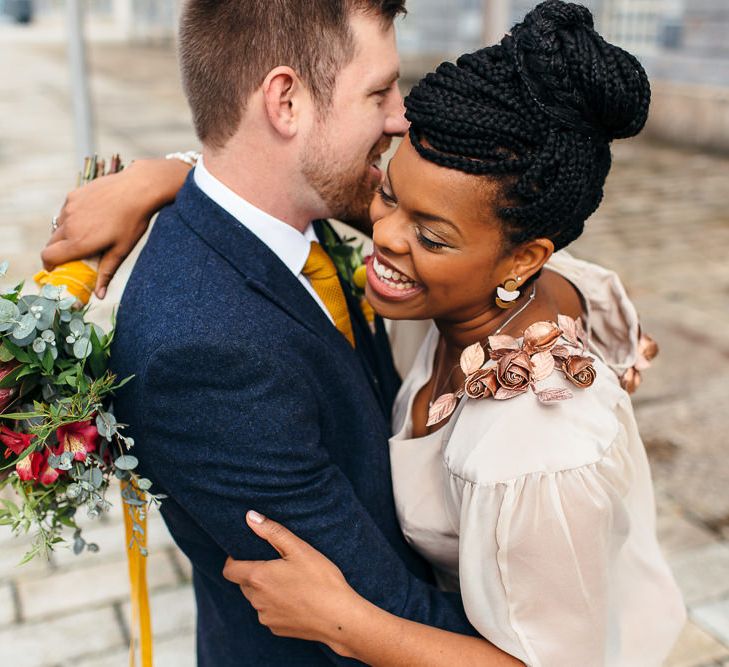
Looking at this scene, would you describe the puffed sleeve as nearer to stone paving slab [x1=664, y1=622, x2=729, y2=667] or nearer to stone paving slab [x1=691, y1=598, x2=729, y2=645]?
stone paving slab [x1=664, y1=622, x2=729, y2=667]

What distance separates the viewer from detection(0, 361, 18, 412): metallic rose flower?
1.58 m

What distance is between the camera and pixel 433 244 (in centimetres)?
164

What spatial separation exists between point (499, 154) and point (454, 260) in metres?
0.21

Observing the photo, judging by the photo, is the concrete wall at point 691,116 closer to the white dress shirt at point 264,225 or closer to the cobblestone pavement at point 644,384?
the cobblestone pavement at point 644,384

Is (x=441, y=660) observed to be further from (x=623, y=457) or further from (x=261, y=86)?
(x=261, y=86)

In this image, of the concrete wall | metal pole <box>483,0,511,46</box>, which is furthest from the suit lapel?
the concrete wall

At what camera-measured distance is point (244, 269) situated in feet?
5.71

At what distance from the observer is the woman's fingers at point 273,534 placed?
162 centimetres

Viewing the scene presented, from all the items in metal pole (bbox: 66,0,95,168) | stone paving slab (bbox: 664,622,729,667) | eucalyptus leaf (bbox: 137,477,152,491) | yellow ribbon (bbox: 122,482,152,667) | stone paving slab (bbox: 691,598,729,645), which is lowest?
stone paving slab (bbox: 691,598,729,645)

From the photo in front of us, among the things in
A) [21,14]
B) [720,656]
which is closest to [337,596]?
[720,656]

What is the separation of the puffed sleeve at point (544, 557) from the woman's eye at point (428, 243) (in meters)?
0.41

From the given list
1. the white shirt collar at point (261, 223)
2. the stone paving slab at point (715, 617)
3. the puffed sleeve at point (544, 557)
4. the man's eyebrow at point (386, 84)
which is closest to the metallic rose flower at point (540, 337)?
the puffed sleeve at point (544, 557)

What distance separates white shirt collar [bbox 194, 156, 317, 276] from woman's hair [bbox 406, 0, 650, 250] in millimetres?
410

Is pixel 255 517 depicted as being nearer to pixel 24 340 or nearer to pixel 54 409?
pixel 54 409
